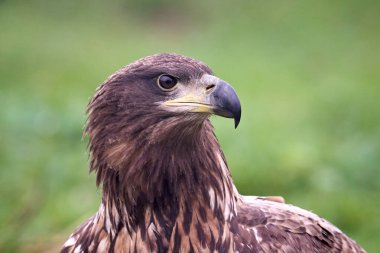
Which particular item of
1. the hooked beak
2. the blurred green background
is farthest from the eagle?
the blurred green background

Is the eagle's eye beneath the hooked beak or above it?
above

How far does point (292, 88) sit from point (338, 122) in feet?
6.50

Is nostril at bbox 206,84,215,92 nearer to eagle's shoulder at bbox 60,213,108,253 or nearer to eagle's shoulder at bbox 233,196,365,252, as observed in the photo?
eagle's shoulder at bbox 233,196,365,252

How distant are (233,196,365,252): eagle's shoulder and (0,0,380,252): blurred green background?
2304 mm

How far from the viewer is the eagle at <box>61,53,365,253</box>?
3.54 metres

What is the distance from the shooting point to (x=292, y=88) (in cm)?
1080

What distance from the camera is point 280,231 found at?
3807 mm

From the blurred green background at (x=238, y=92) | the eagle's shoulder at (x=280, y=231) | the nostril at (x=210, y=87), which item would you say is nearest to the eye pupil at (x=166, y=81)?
the nostril at (x=210, y=87)

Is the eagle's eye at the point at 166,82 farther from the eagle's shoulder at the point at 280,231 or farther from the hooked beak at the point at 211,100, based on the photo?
the eagle's shoulder at the point at 280,231

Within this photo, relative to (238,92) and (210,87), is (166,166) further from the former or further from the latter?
(238,92)

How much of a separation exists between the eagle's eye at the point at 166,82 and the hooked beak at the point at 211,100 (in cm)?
7

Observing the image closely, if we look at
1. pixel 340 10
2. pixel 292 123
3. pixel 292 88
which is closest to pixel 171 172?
pixel 292 123

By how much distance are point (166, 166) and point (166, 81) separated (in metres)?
0.40

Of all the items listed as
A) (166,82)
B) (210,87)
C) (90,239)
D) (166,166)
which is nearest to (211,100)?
(210,87)
